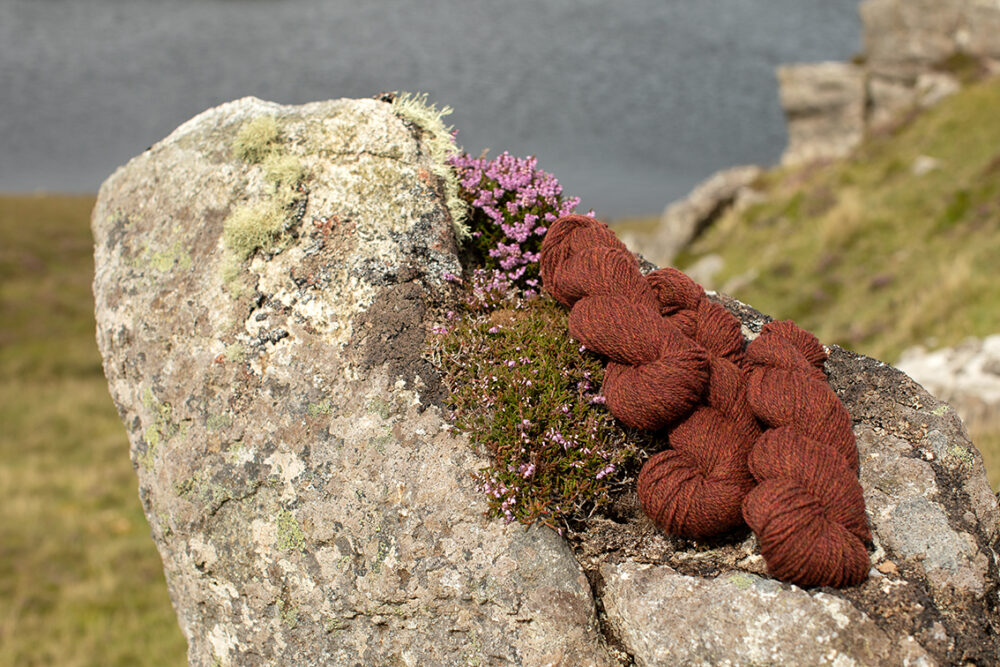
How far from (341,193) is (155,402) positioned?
6.20 feet

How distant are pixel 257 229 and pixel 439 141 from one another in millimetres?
1444

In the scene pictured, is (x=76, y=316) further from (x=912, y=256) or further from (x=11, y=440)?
(x=912, y=256)

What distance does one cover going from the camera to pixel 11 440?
22.3 metres

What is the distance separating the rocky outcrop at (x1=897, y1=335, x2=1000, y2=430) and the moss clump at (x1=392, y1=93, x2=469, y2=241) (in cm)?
736

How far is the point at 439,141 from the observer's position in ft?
16.9

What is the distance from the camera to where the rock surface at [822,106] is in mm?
32250

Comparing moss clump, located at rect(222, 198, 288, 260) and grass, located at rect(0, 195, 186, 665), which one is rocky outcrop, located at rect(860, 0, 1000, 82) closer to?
moss clump, located at rect(222, 198, 288, 260)

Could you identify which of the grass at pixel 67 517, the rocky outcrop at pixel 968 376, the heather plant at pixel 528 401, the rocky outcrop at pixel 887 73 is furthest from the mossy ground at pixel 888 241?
the grass at pixel 67 517

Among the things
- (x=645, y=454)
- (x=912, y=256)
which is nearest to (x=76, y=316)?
(x=912, y=256)

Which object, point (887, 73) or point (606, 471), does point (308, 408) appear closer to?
point (606, 471)

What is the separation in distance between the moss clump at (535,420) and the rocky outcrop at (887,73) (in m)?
28.0

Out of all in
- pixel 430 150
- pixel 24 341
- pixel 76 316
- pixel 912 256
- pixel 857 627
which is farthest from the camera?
pixel 76 316

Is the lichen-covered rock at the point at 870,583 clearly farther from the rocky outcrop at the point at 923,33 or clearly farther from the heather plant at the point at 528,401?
the rocky outcrop at the point at 923,33

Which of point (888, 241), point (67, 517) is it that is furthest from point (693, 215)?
point (67, 517)
